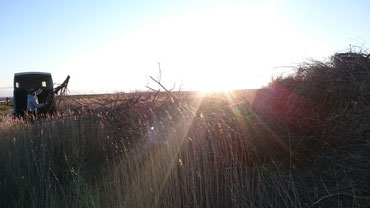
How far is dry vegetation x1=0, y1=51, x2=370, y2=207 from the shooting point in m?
2.98

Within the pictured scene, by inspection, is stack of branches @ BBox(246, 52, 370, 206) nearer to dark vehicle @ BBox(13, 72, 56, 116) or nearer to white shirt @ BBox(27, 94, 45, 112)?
white shirt @ BBox(27, 94, 45, 112)

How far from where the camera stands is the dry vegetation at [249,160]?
2.98m

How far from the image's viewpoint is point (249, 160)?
138 inches

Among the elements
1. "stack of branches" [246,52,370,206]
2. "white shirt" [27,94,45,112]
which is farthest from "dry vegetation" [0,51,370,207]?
"white shirt" [27,94,45,112]

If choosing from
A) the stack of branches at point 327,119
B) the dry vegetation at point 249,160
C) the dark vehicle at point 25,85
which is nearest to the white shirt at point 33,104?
the dark vehicle at point 25,85

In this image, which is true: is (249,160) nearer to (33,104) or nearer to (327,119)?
(327,119)

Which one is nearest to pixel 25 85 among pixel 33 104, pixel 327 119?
pixel 33 104

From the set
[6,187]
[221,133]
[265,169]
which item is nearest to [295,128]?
[265,169]

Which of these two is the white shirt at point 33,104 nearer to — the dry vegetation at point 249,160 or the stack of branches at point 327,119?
the dry vegetation at point 249,160

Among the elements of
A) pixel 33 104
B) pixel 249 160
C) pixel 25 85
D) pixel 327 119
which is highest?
pixel 25 85

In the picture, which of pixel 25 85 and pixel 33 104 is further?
pixel 25 85

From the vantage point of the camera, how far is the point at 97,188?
11.6ft

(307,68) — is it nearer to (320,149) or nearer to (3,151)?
(320,149)

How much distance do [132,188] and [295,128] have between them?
235cm
